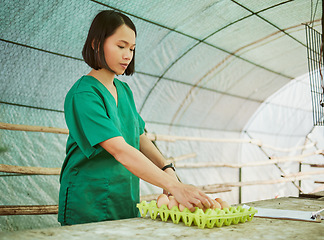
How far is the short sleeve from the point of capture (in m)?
1.23

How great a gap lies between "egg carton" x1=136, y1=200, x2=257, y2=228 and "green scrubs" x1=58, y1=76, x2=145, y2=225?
0.14 metres

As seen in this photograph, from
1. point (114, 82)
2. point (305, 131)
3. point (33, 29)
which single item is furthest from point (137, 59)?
point (305, 131)

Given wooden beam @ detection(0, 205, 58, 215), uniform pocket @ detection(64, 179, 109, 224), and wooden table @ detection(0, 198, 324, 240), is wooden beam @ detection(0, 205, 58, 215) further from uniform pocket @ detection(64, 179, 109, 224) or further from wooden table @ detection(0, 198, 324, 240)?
wooden table @ detection(0, 198, 324, 240)

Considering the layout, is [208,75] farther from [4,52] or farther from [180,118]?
[4,52]

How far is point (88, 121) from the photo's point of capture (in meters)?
1.24

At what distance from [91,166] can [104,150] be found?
0.08 metres

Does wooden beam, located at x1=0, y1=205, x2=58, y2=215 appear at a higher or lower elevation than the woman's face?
lower

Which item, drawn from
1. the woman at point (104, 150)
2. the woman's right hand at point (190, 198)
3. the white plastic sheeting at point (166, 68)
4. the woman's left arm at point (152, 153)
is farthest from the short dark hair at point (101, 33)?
the white plastic sheeting at point (166, 68)

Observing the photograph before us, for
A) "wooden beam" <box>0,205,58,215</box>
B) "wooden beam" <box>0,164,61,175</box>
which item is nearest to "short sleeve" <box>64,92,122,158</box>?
"wooden beam" <box>0,205,58,215</box>

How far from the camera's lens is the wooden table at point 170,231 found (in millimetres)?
964

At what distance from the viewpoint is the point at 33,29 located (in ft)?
10.9

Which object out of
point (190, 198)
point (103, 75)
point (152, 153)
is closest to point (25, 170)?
point (152, 153)

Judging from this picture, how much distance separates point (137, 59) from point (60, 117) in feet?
4.12

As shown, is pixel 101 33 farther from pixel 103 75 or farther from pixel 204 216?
pixel 204 216
